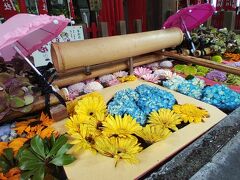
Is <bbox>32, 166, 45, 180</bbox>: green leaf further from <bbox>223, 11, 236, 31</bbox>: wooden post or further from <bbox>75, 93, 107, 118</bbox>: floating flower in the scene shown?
<bbox>223, 11, 236, 31</bbox>: wooden post

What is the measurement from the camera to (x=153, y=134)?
113cm

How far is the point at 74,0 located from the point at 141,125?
357 centimetres

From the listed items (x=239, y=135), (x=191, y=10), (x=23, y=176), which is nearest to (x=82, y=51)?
(x=23, y=176)

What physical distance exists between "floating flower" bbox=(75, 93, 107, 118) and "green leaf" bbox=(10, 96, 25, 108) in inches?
13.6

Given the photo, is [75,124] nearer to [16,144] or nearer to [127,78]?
[16,144]

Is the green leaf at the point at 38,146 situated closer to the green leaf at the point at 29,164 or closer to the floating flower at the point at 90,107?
the green leaf at the point at 29,164

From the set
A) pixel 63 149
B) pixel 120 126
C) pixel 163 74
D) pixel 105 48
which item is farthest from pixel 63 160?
pixel 163 74

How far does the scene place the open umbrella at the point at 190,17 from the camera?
2307 millimetres

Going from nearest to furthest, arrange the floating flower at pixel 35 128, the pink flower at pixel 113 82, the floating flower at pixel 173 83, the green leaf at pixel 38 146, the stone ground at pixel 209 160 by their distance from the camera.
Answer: the stone ground at pixel 209 160 < the green leaf at pixel 38 146 < the floating flower at pixel 35 128 < the floating flower at pixel 173 83 < the pink flower at pixel 113 82

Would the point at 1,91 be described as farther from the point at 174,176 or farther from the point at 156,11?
the point at 156,11

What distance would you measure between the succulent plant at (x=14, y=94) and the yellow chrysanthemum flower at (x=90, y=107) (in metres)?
0.32

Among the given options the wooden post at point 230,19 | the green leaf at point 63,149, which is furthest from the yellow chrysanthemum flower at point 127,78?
the wooden post at point 230,19

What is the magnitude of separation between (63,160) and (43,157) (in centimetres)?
11

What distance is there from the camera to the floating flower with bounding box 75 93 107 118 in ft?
4.26
